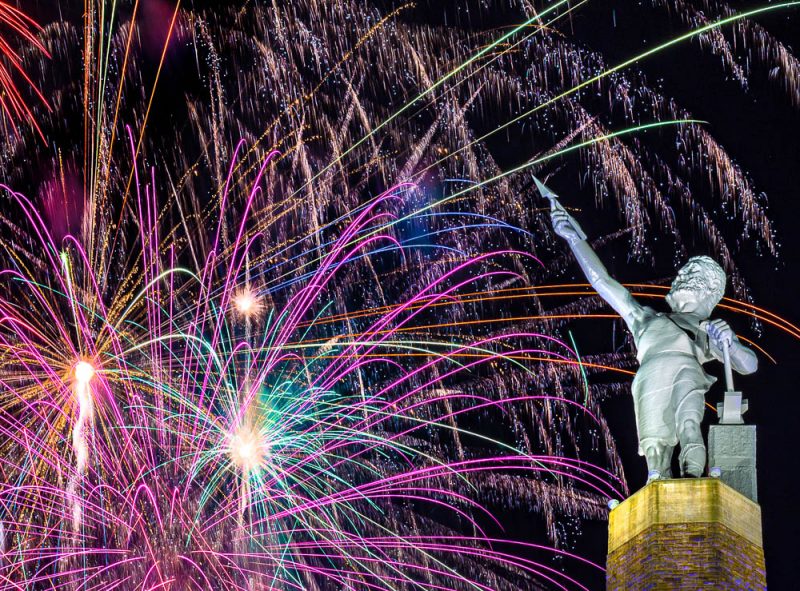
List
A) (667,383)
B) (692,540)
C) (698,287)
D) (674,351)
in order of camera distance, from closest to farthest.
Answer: (692,540) < (667,383) < (674,351) < (698,287)

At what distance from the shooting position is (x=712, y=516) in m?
16.0

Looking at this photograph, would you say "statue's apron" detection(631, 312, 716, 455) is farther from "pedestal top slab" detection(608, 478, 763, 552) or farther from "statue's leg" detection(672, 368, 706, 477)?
"pedestal top slab" detection(608, 478, 763, 552)

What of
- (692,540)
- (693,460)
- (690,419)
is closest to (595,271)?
(690,419)

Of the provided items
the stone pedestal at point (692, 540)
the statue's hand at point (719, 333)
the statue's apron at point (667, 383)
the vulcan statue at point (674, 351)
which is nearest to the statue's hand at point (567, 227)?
the vulcan statue at point (674, 351)

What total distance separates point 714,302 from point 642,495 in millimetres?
3223

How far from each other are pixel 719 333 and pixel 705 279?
107 centimetres

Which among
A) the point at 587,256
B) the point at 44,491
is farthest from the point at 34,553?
the point at 587,256

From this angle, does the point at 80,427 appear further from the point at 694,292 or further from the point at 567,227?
the point at 694,292

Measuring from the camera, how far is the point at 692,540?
52.5 feet

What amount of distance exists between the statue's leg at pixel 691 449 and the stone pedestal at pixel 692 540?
25 cm

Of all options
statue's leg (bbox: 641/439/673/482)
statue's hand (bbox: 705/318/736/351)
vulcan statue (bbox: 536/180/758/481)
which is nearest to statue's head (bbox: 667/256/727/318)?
vulcan statue (bbox: 536/180/758/481)

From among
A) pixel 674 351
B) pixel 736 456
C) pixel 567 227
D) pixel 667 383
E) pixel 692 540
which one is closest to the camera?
pixel 692 540

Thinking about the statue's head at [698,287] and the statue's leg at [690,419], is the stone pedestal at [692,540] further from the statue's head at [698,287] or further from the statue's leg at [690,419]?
the statue's head at [698,287]

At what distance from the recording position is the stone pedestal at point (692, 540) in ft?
51.8
